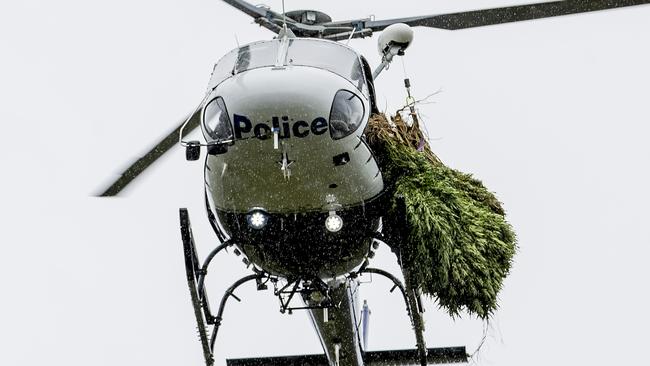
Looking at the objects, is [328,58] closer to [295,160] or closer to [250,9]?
[295,160]

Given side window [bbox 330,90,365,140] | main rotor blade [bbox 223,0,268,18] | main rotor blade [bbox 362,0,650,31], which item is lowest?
side window [bbox 330,90,365,140]

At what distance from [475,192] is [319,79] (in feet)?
6.58

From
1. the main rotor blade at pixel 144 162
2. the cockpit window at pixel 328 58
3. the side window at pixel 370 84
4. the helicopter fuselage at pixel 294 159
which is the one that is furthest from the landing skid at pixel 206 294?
the cockpit window at pixel 328 58

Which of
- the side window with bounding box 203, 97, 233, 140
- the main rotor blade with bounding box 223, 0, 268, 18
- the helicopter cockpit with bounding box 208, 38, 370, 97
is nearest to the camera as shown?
the side window with bounding box 203, 97, 233, 140

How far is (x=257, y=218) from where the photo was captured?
25.3 ft

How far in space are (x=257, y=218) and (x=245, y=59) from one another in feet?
4.33

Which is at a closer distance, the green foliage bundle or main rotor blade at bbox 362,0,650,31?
main rotor blade at bbox 362,0,650,31

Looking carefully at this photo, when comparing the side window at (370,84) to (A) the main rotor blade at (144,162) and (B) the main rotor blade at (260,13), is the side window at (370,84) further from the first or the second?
(A) the main rotor blade at (144,162)

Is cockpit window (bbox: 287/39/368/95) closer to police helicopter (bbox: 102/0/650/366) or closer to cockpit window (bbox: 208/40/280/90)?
police helicopter (bbox: 102/0/650/366)

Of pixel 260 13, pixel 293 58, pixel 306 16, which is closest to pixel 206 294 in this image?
pixel 293 58

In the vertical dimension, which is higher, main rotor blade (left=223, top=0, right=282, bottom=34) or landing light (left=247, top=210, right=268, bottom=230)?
main rotor blade (left=223, top=0, right=282, bottom=34)

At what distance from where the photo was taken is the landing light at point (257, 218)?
25.2 ft

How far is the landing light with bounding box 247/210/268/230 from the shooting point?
770 cm

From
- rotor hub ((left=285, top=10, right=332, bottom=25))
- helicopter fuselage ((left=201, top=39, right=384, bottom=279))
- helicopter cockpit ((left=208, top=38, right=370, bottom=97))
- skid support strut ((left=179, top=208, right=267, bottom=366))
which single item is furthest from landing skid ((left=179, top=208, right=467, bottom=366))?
rotor hub ((left=285, top=10, right=332, bottom=25))
